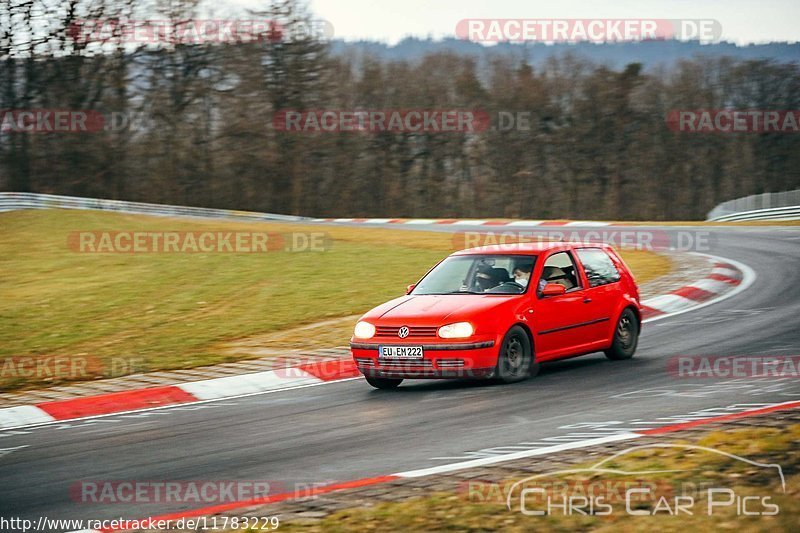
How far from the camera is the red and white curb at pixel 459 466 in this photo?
237 inches

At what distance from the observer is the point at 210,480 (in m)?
6.94

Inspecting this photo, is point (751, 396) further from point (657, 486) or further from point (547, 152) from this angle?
point (547, 152)

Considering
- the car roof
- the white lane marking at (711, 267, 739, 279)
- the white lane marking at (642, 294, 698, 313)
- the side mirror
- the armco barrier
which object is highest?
the car roof

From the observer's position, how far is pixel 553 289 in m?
11.0

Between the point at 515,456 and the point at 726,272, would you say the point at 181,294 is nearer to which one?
the point at 726,272

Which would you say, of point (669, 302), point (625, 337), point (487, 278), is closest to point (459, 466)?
point (487, 278)

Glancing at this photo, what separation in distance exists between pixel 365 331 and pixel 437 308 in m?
0.78

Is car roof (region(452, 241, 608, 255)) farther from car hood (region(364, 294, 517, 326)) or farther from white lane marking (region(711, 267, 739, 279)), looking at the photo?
white lane marking (region(711, 267, 739, 279))

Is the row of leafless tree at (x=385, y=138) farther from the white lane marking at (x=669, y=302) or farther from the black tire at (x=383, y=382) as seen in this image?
the black tire at (x=383, y=382)

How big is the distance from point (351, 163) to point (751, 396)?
2374 inches

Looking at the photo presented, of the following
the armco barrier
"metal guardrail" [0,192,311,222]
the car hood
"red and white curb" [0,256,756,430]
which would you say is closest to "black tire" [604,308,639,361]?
the car hood

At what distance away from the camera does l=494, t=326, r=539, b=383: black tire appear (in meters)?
10.3

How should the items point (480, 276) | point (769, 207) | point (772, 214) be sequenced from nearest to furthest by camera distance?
1. point (480, 276)
2. point (772, 214)
3. point (769, 207)

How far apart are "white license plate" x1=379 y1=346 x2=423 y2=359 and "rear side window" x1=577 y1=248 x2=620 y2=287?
103 inches
